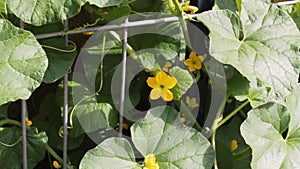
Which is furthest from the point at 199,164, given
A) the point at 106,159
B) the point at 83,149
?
the point at 83,149

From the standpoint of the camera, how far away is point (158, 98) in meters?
2.04

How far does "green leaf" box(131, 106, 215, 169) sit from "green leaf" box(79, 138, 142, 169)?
0.11 ft

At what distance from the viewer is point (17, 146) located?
6.25 ft

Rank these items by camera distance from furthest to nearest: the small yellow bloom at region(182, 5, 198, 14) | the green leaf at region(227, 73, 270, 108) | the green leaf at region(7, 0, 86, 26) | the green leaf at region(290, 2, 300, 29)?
Answer: the green leaf at region(290, 2, 300, 29), the green leaf at region(227, 73, 270, 108), the small yellow bloom at region(182, 5, 198, 14), the green leaf at region(7, 0, 86, 26)

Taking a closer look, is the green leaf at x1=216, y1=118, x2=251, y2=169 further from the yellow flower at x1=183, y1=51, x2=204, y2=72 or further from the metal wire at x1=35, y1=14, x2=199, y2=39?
the metal wire at x1=35, y1=14, x2=199, y2=39

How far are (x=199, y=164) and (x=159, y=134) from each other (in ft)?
0.43

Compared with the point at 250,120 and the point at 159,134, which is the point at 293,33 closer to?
the point at 250,120

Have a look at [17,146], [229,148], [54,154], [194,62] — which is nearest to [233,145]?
[229,148]

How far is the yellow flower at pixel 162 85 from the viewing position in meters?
1.89

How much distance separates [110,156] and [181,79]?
29cm

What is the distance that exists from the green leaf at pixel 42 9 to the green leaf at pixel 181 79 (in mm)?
388

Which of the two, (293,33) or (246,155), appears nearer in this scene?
(293,33)

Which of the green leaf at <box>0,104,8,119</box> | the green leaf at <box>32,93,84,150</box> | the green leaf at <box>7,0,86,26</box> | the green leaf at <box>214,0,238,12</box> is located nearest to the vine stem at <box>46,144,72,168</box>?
the green leaf at <box>32,93,84,150</box>

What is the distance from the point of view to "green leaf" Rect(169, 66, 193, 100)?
1.88 m
